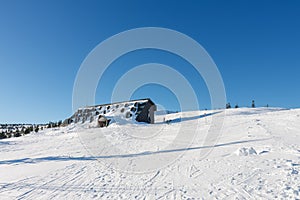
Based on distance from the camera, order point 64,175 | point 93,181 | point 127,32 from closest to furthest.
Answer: point 93,181 → point 64,175 → point 127,32

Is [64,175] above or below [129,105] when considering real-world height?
below

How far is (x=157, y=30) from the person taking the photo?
1912 centimetres

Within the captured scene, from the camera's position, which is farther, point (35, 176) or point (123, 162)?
point (123, 162)

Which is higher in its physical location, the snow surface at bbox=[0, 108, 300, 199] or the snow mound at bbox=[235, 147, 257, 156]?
the snow mound at bbox=[235, 147, 257, 156]

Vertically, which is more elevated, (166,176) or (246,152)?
(246,152)

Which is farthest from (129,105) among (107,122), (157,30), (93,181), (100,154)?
(93,181)

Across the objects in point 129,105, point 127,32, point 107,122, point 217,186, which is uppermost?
point 127,32

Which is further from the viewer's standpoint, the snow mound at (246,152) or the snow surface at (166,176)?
the snow mound at (246,152)

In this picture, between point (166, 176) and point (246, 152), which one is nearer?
point (166, 176)

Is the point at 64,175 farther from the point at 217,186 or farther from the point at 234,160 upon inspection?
the point at 234,160

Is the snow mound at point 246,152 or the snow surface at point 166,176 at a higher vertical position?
the snow mound at point 246,152

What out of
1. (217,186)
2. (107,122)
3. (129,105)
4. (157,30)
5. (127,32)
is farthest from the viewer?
(129,105)

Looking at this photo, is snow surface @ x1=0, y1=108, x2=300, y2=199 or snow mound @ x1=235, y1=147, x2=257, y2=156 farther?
snow mound @ x1=235, y1=147, x2=257, y2=156

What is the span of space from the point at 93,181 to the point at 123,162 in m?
2.47
